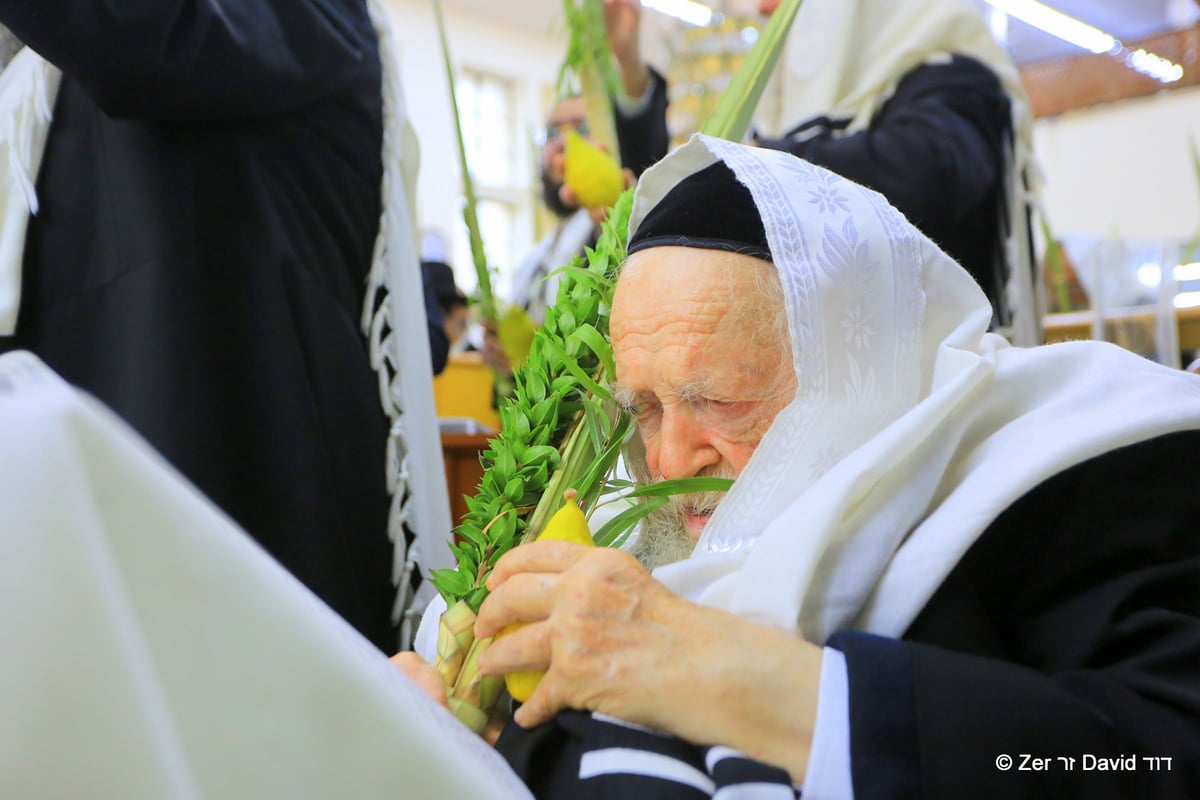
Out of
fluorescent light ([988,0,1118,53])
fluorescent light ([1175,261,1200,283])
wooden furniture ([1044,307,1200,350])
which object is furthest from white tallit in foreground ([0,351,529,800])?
fluorescent light ([988,0,1118,53])

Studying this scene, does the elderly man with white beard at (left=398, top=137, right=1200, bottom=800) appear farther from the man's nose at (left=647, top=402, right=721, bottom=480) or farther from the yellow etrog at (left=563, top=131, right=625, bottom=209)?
the yellow etrog at (left=563, top=131, right=625, bottom=209)

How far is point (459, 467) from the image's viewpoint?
10.4 feet

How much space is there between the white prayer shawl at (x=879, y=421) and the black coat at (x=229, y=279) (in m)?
0.81

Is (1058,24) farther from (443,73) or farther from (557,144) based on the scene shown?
(557,144)

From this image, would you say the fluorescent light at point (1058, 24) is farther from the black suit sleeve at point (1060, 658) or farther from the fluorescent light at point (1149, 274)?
the black suit sleeve at point (1060, 658)

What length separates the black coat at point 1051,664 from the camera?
0.94m

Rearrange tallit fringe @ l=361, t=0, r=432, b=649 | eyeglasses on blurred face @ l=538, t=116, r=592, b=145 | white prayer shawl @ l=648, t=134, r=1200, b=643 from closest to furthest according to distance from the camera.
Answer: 1. white prayer shawl @ l=648, t=134, r=1200, b=643
2. tallit fringe @ l=361, t=0, r=432, b=649
3. eyeglasses on blurred face @ l=538, t=116, r=592, b=145

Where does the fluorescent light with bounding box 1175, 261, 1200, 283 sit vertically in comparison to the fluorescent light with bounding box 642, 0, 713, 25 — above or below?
below

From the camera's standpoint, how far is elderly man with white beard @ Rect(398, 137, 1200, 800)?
0.96m

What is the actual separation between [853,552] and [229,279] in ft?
3.98

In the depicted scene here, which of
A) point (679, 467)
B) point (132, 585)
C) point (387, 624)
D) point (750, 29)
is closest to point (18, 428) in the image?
point (132, 585)

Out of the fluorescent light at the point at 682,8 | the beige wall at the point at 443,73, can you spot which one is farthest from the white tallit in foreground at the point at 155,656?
the beige wall at the point at 443,73

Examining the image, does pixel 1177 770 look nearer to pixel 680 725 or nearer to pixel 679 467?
pixel 680 725

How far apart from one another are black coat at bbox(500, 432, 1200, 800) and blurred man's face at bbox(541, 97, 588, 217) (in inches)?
94.4
